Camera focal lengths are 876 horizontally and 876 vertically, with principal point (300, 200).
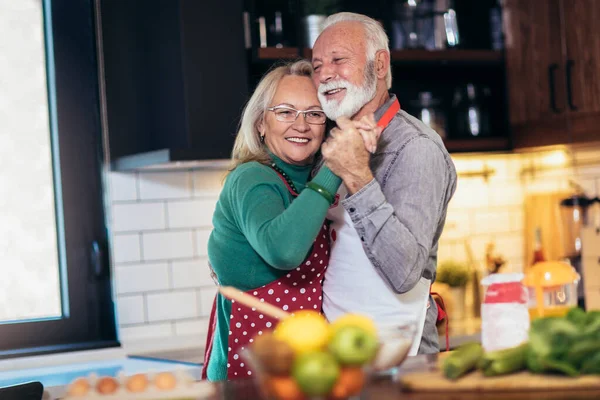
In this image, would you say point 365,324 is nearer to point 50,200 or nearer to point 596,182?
point 50,200

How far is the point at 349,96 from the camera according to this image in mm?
2264

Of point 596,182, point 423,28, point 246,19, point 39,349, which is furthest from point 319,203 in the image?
point 596,182

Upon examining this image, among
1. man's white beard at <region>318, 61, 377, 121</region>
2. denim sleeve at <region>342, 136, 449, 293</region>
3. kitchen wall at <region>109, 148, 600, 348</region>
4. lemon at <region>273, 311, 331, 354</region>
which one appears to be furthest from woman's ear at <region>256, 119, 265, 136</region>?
kitchen wall at <region>109, 148, 600, 348</region>

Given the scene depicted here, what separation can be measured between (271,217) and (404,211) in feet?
1.03

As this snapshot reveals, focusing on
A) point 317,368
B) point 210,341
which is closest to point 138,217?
point 210,341

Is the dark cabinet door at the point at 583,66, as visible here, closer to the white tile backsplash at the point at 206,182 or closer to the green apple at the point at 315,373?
the white tile backsplash at the point at 206,182

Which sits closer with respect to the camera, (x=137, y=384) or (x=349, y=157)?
(x=137, y=384)

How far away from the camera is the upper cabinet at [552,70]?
12.0 ft

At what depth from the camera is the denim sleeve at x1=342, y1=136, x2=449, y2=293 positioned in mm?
1964

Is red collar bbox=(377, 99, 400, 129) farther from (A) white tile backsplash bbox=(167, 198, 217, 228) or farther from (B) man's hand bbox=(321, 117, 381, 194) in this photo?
(A) white tile backsplash bbox=(167, 198, 217, 228)

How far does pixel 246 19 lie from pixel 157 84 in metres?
0.42

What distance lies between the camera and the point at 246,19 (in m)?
3.32

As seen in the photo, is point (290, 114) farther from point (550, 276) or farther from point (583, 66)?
point (583, 66)

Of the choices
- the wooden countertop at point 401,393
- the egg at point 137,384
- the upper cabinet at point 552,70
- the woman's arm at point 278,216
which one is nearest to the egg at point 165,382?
the egg at point 137,384
